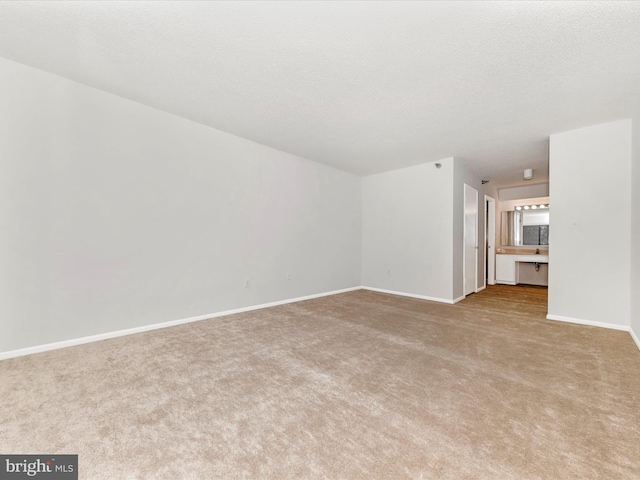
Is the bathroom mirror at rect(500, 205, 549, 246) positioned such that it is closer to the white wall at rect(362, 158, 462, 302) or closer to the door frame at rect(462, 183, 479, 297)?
the door frame at rect(462, 183, 479, 297)

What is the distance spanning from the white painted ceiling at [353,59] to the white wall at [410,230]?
5.16ft

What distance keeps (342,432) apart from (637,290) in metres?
3.79

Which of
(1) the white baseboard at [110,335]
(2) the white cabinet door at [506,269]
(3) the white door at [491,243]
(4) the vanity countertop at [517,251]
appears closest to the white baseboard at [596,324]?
(3) the white door at [491,243]

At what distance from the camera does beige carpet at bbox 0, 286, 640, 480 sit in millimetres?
1403

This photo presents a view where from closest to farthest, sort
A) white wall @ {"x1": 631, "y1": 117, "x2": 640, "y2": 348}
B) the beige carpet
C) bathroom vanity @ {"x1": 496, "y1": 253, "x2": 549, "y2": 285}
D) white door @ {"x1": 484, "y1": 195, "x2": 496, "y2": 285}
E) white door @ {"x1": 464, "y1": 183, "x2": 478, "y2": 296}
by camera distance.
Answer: the beige carpet < white wall @ {"x1": 631, "y1": 117, "x2": 640, "y2": 348} < white door @ {"x1": 464, "y1": 183, "x2": 478, "y2": 296} < bathroom vanity @ {"x1": 496, "y1": 253, "x2": 549, "y2": 285} < white door @ {"x1": 484, "y1": 195, "x2": 496, "y2": 285}

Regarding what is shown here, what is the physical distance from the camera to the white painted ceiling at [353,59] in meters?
1.88

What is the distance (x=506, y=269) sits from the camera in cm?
706

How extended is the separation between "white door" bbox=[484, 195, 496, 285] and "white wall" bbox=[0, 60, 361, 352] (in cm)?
524

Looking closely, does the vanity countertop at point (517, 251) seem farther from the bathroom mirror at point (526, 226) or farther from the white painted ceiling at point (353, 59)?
the white painted ceiling at point (353, 59)

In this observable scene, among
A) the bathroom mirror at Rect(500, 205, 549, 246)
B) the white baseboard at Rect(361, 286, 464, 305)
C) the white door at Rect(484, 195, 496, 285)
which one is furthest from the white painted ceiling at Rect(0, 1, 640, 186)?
the bathroom mirror at Rect(500, 205, 549, 246)

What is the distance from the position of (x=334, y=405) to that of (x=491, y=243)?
6838mm

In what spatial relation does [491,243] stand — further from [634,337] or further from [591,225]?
[634,337]

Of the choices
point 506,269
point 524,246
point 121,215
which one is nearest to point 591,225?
point 506,269

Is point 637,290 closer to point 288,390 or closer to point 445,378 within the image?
point 445,378
